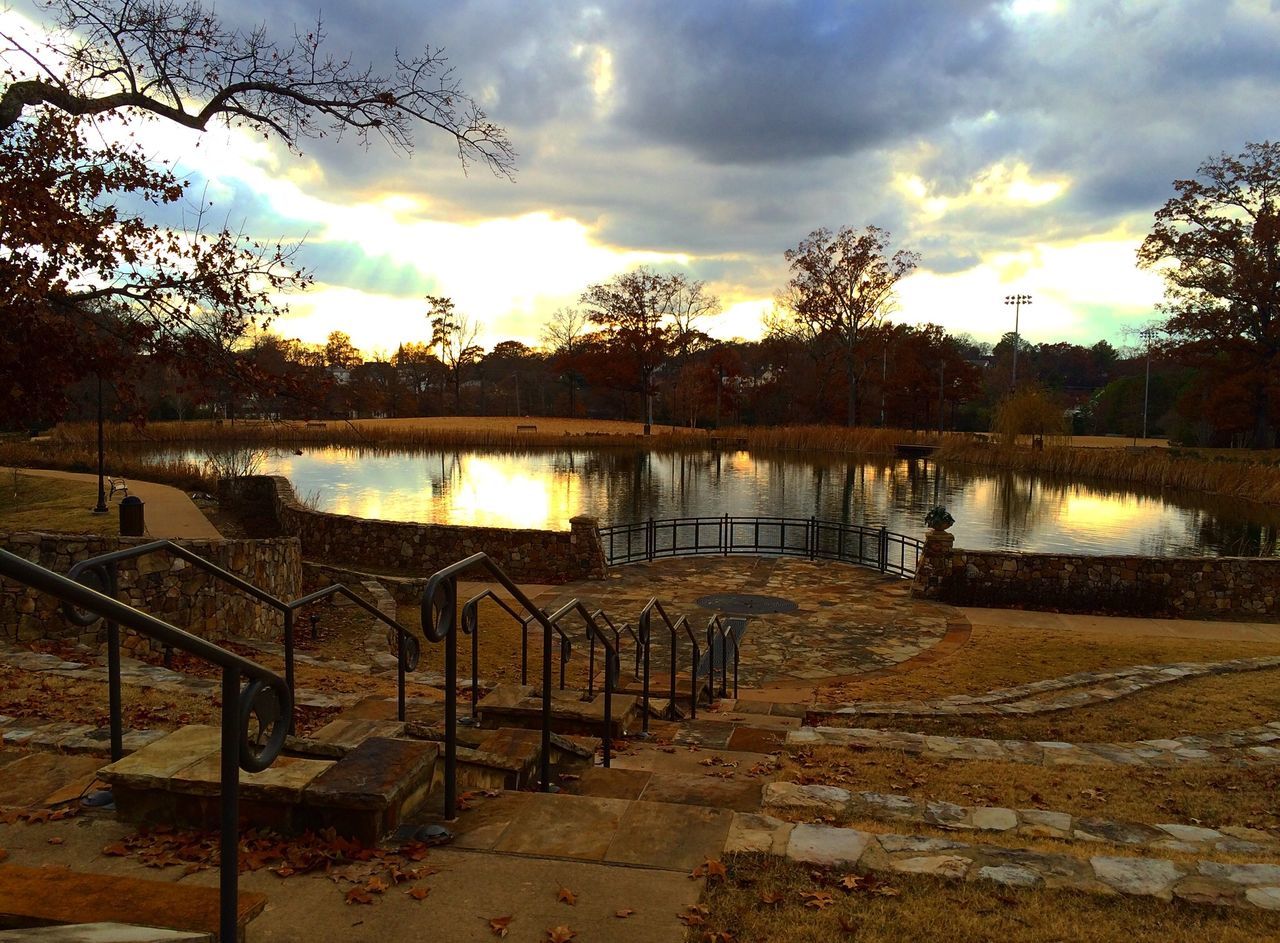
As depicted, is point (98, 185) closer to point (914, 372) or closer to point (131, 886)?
point (131, 886)

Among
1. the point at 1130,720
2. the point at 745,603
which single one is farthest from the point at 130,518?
the point at 1130,720

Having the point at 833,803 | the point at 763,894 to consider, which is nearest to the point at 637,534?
the point at 833,803

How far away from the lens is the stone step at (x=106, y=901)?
2307 mm

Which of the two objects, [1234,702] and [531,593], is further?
[531,593]

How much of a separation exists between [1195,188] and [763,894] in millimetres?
51668

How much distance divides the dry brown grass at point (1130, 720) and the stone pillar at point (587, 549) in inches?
323

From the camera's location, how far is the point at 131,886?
2521 mm

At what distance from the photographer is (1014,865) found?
3.64 meters

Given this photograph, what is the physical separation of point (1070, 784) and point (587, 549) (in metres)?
11.2

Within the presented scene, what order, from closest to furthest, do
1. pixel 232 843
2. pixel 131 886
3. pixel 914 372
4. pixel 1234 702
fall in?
pixel 232 843
pixel 131 886
pixel 1234 702
pixel 914 372

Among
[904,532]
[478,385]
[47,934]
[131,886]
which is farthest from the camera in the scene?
[478,385]

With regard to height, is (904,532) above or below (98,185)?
below

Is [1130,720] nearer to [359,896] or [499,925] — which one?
[499,925]

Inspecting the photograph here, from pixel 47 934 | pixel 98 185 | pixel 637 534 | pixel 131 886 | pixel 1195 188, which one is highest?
pixel 1195 188
